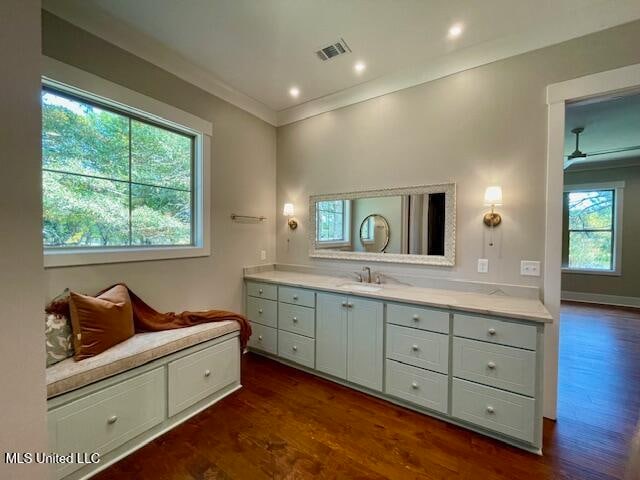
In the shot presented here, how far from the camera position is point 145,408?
6.03ft

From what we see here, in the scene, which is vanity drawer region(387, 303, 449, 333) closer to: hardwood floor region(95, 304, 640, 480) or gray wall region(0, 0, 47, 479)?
hardwood floor region(95, 304, 640, 480)

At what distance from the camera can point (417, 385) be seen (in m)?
2.16

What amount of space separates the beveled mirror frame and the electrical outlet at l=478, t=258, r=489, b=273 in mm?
202

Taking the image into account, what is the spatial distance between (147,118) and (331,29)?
68.1 inches

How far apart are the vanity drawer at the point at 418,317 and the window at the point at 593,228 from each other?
6037 millimetres

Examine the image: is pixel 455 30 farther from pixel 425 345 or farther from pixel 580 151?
pixel 580 151

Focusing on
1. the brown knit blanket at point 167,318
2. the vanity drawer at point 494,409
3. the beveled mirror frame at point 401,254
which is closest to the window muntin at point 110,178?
the brown knit blanket at point 167,318

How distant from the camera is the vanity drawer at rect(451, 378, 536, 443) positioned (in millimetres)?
1771

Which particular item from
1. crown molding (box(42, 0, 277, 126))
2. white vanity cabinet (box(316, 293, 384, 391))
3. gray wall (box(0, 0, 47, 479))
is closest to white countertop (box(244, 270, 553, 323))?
white vanity cabinet (box(316, 293, 384, 391))

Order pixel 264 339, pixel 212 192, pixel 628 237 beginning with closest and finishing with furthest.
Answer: pixel 212 192 < pixel 264 339 < pixel 628 237

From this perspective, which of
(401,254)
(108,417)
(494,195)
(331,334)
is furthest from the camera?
(401,254)

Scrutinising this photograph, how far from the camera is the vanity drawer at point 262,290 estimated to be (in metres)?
2.99

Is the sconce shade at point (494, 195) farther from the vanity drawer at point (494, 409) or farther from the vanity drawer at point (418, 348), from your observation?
the vanity drawer at point (494, 409)

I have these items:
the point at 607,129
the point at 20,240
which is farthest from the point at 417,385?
the point at 607,129
